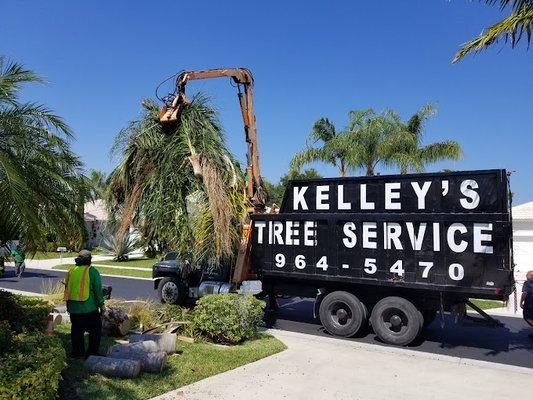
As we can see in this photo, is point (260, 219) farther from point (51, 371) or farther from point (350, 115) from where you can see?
point (350, 115)

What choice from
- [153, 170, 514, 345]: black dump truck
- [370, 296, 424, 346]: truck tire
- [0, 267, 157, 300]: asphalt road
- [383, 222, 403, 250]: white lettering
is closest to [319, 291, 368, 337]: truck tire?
[153, 170, 514, 345]: black dump truck

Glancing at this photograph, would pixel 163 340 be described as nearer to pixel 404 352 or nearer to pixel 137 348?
pixel 137 348

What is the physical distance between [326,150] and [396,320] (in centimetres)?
1513

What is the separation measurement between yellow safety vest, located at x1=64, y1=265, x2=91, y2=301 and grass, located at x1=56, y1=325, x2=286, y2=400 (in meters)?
0.91

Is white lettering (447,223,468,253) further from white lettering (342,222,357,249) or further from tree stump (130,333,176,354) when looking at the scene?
tree stump (130,333,176,354)

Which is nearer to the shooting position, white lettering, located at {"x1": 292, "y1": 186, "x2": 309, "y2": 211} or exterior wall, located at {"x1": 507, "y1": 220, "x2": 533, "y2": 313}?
white lettering, located at {"x1": 292, "y1": 186, "x2": 309, "y2": 211}

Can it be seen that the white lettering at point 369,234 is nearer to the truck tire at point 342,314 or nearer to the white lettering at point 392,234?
the white lettering at point 392,234

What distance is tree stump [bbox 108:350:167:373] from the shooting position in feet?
22.2

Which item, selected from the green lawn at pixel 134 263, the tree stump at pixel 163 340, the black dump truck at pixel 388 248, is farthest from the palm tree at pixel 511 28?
the green lawn at pixel 134 263

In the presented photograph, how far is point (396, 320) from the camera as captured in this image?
374 inches

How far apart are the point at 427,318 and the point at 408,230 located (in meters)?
1.97

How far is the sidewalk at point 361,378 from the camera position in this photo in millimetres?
6383

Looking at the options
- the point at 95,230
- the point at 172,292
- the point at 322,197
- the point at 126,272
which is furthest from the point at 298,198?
the point at 126,272

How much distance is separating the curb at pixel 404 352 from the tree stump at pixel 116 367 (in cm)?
376
